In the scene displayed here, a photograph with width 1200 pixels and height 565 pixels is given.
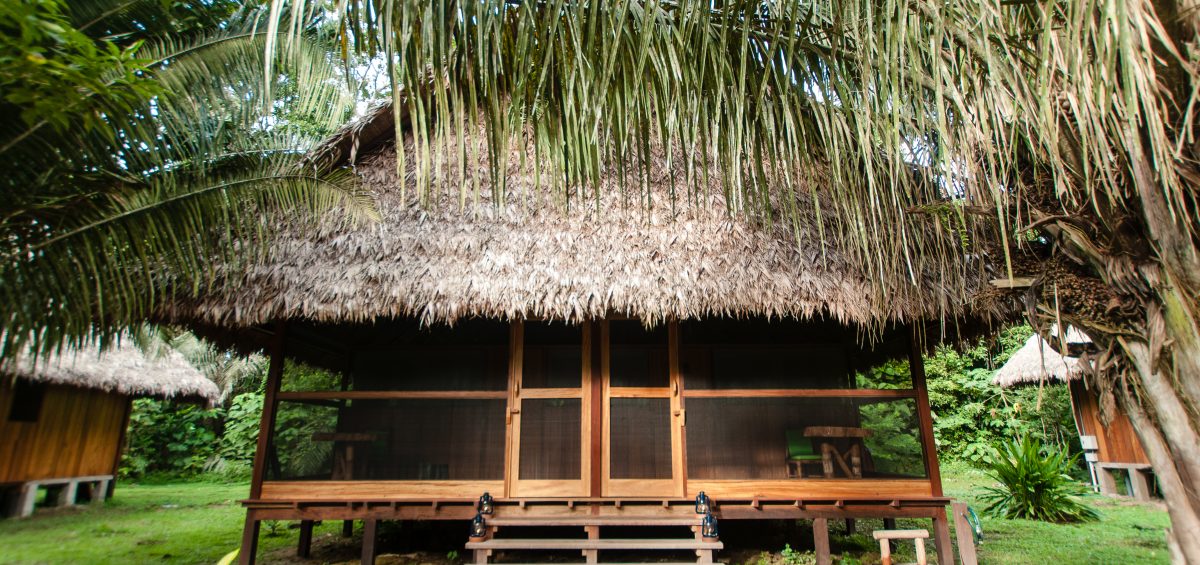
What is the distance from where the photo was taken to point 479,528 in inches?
151

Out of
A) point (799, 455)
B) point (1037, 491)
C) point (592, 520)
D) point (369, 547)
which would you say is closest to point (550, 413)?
point (592, 520)

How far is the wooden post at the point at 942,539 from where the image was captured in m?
4.07

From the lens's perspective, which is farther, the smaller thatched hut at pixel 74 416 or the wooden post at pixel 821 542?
the smaller thatched hut at pixel 74 416

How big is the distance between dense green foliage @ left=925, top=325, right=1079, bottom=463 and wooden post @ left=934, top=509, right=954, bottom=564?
269 inches

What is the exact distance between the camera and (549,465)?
4.25 metres

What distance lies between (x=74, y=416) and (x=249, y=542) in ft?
19.9

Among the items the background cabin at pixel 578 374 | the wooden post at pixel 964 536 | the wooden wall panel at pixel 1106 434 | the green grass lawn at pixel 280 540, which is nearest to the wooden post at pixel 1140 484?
the wooden wall panel at pixel 1106 434

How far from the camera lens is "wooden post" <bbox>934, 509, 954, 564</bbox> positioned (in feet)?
13.3

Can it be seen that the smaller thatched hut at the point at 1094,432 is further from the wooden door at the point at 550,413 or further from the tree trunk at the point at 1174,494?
the tree trunk at the point at 1174,494

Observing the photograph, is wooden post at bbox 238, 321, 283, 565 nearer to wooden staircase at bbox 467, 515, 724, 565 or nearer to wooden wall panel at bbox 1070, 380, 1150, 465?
wooden staircase at bbox 467, 515, 724, 565

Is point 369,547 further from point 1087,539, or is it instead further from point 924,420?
point 1087,539

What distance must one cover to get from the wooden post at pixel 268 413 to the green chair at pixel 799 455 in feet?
12.3

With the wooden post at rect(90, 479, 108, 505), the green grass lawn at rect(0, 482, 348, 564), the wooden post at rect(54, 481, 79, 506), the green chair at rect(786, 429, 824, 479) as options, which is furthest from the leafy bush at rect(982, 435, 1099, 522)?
the wooden post at rect(90, 479, 108, 505)

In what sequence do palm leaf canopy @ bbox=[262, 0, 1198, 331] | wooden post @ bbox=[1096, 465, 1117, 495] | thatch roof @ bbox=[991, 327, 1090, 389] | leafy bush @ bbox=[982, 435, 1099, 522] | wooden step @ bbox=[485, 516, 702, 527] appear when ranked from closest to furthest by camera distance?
palm leaf canopy @ bbox=[262, 0, 1198, 331]
wooden step @ bbox=[485, 516, 702, 527]
leafy bush @ bbox=[982, 435, 1099, 522]
wooden post @ bbox=[1096, 465, 1117, 495]
thatch roof @ bbox=[991, 327, 1090, 389]
